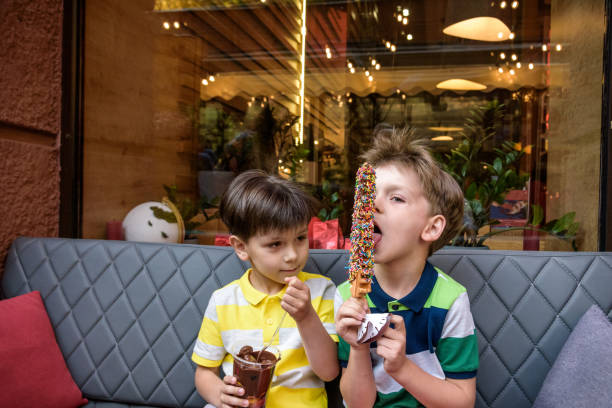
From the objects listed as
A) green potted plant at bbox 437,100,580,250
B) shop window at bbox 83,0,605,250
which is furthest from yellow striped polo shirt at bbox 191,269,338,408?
shop window at bbox 83,0,605,250

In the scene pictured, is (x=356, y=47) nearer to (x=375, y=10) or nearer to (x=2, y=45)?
(x=375, y=10)

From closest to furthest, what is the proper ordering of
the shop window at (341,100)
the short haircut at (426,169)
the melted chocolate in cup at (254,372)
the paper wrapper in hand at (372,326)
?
1. the paper wrapper in hand at (372,326)
2. the melted chocolate in cup at (254,372)
3. the short haircut at (426,169)
4. the shop window at (341,100)

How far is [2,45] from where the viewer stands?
5.38 ft

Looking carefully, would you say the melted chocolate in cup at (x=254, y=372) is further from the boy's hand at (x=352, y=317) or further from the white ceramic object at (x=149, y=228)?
the white ceramic object at (x=149, y=228)

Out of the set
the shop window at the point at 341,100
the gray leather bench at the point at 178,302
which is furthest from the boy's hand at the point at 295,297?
the shop window at the point at 341,100

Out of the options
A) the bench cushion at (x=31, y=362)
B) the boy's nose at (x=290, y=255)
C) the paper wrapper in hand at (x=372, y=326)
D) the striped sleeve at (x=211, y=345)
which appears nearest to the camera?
the paper wrapper in hand at (x=372, y=326)

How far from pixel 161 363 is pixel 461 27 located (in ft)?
11.8

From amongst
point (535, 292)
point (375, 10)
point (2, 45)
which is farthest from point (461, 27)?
point (2, 45)

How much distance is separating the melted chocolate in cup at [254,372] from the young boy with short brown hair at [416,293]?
0.53 ft

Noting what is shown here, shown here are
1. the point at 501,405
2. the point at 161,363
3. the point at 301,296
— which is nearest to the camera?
the point at 301,296

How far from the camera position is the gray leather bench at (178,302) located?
1230 mm

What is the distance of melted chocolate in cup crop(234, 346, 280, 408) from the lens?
0.88 meters

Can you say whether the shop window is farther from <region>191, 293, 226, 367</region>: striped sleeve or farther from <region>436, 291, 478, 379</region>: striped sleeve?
<region>191, 293, 226, 367</region>: striped sleeve

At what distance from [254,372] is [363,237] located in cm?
35
